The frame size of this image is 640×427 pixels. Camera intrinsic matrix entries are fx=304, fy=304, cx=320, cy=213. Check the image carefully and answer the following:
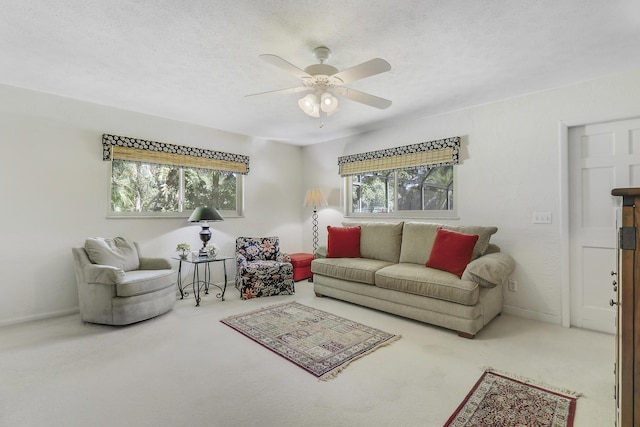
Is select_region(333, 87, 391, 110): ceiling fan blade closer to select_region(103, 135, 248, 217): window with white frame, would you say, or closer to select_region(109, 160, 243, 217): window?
select_region(103, 135, 248, 217): window with white frame

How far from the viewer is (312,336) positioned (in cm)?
271

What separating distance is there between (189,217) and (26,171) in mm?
1728

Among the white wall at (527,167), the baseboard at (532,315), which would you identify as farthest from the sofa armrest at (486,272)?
the baseboard at (532,315)

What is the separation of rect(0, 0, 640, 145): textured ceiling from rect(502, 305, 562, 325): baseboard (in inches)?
90.6

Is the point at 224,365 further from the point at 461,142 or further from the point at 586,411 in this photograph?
the point at 461,142

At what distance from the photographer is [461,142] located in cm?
373

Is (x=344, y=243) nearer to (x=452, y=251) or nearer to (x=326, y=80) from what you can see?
(x=452, y=251)

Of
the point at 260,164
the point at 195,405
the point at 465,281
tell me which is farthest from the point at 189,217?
the point at 465,281

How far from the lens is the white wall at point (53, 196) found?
3074mm

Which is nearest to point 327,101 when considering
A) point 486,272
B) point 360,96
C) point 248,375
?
point 360,96

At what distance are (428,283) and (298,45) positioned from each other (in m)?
2.33

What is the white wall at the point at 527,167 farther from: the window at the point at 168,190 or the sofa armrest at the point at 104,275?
the sofa armrest at the point at 104,275

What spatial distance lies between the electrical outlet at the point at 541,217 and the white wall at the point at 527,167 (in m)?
0.04

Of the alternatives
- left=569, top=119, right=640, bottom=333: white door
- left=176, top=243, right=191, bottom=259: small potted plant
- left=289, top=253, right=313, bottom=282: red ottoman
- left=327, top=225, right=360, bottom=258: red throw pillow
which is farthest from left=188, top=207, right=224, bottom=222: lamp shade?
left=569, top=119, right=640, bottom=333: white door
